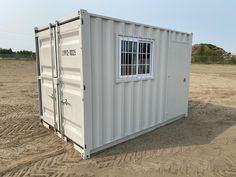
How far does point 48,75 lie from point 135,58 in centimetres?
217

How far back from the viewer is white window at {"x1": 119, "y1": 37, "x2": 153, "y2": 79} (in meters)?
4.08

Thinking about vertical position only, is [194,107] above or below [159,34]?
below

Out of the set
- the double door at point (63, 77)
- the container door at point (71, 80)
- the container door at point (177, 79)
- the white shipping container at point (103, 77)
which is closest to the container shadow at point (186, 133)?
the white shipping container at point (103, 77)

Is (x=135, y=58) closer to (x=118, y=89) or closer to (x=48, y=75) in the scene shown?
(x=118, y=89)

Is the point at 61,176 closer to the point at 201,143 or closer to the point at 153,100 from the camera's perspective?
the point at 153,100

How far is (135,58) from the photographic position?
14.3ft

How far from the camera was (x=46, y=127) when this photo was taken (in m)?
5.25

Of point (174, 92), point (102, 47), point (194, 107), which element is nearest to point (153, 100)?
point (174, 92)

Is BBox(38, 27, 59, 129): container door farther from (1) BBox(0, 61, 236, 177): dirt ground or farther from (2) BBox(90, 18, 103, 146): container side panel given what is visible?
(2) BBox(90, 18, 103, 146): container side panel

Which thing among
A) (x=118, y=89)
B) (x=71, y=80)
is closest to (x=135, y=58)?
(x=118, y=89)

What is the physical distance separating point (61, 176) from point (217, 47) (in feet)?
203

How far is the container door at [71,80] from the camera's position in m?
3.58

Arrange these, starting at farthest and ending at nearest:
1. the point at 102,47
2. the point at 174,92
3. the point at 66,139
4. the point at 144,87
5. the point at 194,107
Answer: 1. the point at 194,107
2. the point at 174,92
3. the point at 144,87
4. the point at 66,139
5. the point at 102,47

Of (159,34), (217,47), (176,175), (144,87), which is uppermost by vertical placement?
(217,47)
